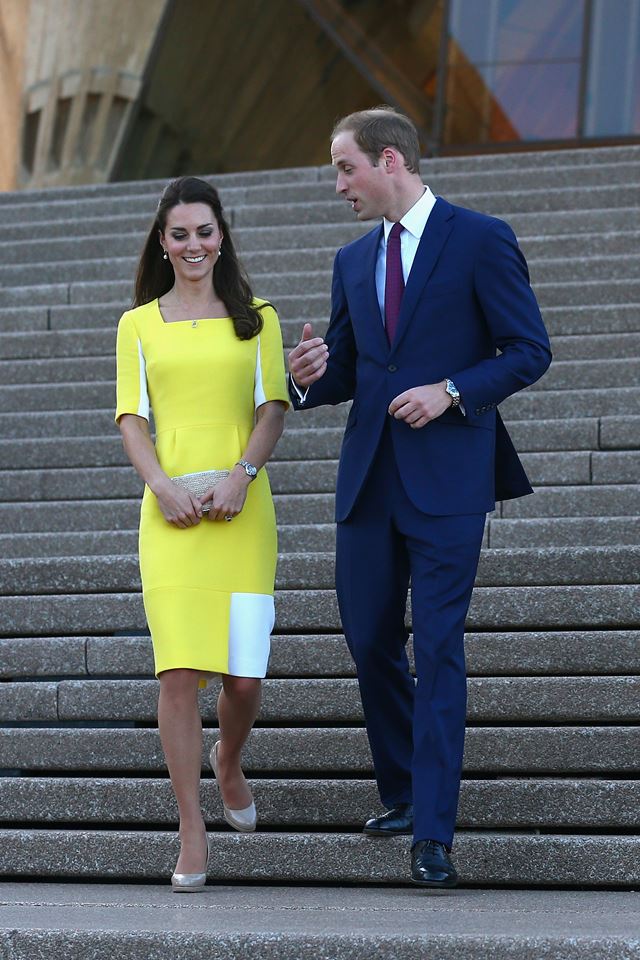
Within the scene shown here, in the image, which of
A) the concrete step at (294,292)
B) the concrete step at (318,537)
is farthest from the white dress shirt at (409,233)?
the concrete step at (294,292)

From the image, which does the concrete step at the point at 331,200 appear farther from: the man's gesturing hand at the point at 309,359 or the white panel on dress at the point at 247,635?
the white panel on dress at the point at 247,635

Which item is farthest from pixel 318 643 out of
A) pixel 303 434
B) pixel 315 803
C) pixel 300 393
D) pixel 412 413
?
pixel 303 434

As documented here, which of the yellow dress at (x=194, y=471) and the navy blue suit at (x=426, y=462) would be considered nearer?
the navy blue suit at (x=426, y=462)

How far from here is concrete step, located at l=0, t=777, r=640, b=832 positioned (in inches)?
177

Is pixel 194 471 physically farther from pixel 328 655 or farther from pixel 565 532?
pixel 565 532

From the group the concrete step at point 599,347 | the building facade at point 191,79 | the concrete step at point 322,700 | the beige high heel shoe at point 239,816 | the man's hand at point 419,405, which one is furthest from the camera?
the building facade at point 191,79

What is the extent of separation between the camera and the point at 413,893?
4.14 m

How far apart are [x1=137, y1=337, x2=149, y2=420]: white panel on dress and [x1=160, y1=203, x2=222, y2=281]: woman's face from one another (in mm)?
262

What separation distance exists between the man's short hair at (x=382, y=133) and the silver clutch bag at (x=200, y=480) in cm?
95

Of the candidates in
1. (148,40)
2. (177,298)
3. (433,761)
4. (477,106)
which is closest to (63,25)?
(148,40)

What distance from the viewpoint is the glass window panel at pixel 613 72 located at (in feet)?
48.3

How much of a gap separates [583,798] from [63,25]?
15.2 meters

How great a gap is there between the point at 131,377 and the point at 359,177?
841 mm

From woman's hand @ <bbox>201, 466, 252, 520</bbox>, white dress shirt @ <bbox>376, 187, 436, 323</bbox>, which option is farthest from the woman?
white dress shirt @ <bbox>376, 187, 436, 323</bbox>
